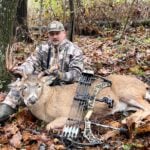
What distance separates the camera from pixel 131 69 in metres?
9.92

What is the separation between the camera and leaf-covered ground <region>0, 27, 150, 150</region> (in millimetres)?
6430

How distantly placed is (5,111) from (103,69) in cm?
307

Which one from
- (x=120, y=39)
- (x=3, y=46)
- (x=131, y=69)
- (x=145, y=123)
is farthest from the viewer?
(x=120, y=39)

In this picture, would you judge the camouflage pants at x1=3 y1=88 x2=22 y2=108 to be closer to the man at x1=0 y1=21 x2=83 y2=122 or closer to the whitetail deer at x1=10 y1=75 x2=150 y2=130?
the man at x1=0 y1=21 x2=83 y2=122

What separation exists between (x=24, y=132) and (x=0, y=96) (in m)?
1.63

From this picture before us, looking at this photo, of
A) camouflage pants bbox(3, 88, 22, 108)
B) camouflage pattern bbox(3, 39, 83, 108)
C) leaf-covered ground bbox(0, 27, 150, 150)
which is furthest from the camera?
camouflage pattern bbox(3, 39, 83, 108)

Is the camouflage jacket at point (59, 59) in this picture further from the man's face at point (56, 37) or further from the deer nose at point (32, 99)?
the deer nose at point (32, 99)

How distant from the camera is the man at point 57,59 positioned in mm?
8164

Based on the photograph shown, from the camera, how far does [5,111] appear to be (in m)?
7.84

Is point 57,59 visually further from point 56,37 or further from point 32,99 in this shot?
point 32,99

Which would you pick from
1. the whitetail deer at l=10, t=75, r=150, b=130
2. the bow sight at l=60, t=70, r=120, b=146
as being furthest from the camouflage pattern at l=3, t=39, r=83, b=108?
the bow sight at l=60, t=70, r=120, b=146

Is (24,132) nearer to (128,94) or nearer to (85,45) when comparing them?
(128,94)

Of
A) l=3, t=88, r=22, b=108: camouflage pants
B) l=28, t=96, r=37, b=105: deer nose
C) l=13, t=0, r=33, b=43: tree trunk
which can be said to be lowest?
l=3, t=88, r=22, b=108: camouflage pants

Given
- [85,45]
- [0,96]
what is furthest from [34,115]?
[85,45]
